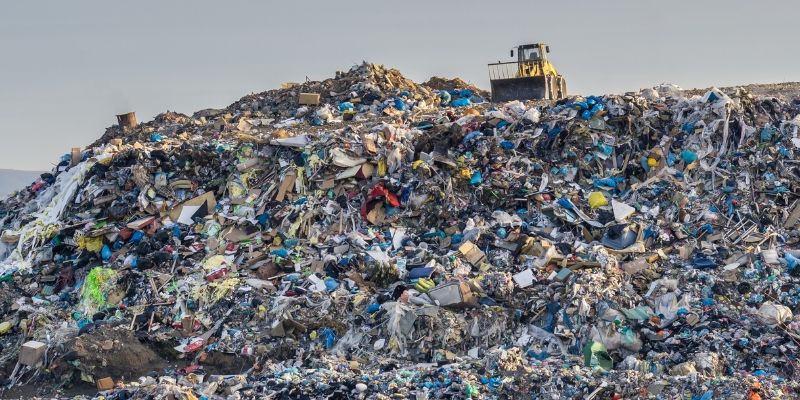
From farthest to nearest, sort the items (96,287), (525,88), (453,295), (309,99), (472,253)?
(525,88) < (309,99) < (96,287) < (472,253) < (453,295)

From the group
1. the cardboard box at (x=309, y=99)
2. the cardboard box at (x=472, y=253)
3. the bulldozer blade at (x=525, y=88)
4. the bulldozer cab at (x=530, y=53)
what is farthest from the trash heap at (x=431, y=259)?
the bulldozer cab at (x=530, y=53)

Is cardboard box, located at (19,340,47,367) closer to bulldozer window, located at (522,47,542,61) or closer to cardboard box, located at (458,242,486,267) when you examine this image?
cardboard box, located at (458,242,486,267)

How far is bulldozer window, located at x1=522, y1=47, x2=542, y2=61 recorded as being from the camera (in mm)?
18969

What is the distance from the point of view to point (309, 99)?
17.9 metres

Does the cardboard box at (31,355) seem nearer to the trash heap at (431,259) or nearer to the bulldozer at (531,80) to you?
the trash heap at (431,259)

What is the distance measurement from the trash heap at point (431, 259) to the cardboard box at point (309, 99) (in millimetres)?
1390

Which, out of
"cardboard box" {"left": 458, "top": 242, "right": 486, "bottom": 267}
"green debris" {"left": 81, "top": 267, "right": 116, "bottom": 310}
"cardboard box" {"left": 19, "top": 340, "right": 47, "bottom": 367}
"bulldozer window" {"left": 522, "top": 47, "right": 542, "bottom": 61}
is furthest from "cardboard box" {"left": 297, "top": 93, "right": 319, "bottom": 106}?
"cardboard box" {"left": 19, "top": 340, "right": 47, "bottom": 367}

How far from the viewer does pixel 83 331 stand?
1209 centimetres

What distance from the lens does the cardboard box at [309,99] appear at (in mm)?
17875

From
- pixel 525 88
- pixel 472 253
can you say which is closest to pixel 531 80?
pixel 525 88

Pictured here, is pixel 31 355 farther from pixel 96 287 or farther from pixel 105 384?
pixel 96 287

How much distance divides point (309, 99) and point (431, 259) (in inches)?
249

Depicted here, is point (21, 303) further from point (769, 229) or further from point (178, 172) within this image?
point (769, 229)

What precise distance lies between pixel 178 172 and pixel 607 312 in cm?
691
